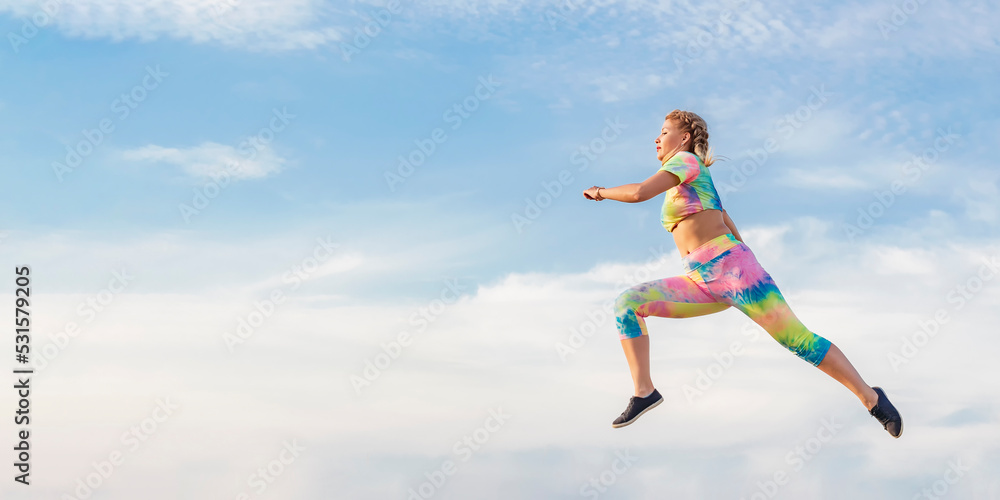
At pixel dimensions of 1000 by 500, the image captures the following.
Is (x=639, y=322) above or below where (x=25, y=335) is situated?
below

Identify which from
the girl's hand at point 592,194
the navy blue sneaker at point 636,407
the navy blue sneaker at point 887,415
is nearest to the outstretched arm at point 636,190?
the girl's hand at point 592,194

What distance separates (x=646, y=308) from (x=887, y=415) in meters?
2.20

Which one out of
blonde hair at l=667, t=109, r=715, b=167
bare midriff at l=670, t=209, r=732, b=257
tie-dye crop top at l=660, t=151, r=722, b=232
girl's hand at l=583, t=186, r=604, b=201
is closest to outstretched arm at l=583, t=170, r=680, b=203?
girl's hand at l=583, t=186, r=604, b=201

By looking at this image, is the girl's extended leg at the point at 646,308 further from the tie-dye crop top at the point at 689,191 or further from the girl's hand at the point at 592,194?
the girl's hand at the point at 592,194

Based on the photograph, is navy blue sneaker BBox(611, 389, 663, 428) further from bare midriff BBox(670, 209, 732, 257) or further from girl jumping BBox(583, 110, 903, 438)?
bare midriff BBox(670, 209, 732, 257)

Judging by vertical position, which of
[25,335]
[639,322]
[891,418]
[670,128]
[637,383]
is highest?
[670,128]

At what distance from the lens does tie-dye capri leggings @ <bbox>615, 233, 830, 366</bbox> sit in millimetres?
6988

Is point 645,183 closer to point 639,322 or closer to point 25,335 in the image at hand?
point 639,322

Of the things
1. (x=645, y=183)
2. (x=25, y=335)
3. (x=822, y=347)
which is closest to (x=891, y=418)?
(x=822, y=347)

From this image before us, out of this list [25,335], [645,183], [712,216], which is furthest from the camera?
[25,335]

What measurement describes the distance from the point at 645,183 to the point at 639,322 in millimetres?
1184

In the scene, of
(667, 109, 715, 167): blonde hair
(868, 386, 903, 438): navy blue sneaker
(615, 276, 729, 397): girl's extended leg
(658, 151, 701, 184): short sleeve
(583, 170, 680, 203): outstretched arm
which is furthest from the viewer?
(667, 109, 715, 167): blonde hair

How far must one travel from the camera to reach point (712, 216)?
7145 millimetres

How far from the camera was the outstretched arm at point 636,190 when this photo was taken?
662cm
